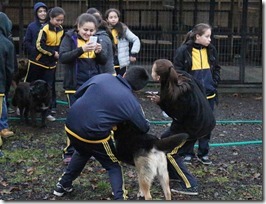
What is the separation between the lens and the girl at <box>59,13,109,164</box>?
21.7 feet

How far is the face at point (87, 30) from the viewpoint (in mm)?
6527

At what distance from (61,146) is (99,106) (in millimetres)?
2949

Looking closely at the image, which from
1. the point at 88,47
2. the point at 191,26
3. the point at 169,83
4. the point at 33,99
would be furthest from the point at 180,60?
the point at 191,26

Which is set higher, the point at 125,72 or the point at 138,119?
the point at 125,72

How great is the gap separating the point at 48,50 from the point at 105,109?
4.05 metres

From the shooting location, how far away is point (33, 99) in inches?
344

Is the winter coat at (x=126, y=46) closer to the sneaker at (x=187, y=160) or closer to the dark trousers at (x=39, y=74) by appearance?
the dark trousers at (x=39, y=74)

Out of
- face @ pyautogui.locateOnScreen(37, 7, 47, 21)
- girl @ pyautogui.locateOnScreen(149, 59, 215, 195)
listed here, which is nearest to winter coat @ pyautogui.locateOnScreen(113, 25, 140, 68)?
face @ pyautogui.locateOnScreen(37, 7, 47, 21)

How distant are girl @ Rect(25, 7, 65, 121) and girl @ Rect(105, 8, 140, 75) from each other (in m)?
0.81

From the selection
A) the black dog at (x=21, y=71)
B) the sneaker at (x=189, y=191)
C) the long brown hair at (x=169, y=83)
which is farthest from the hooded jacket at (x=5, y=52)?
the sneaker at (x=189, y=191)

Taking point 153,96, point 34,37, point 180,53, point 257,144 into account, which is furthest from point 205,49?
point 34,37

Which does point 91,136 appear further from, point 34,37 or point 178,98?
point 34,37

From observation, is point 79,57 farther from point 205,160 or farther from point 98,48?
point 205,160

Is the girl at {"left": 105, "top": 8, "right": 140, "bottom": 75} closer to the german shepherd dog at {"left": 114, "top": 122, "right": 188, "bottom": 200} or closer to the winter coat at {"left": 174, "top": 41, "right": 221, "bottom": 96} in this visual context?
the winter coat at {"left": 174, "top": 41, "right": 221, "bottom": 96}
